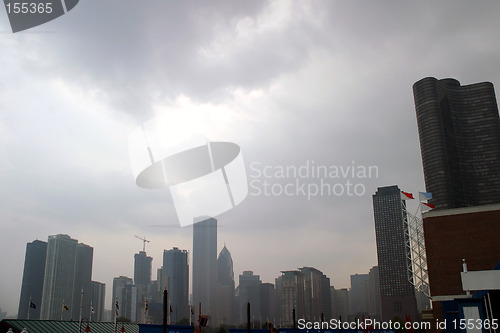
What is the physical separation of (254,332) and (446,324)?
98.0 feet

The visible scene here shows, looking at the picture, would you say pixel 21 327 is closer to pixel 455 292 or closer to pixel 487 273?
pixel 487 273

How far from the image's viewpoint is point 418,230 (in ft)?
233

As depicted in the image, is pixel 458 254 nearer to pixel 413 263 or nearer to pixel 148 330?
pixel 413 263

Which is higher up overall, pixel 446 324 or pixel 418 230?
pixel 418 230

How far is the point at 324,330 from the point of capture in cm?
4959

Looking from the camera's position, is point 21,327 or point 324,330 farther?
point 324,330

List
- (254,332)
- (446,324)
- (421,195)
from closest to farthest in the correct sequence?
(254,332) → (446,324) → (421,195)

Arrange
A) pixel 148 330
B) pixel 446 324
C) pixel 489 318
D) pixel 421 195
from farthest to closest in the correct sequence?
1. pixel 421 195
2. pixel 446 324
3. pixel 489 318
4. pixel 148 330

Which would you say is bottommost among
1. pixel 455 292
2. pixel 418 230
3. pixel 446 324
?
pixel 446 324

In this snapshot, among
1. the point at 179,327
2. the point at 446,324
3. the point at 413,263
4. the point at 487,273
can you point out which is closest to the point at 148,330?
the point at 179,327

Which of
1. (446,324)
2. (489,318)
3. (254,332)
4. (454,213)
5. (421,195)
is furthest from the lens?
(421,195)

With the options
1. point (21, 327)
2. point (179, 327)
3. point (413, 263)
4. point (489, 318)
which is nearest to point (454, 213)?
point (413, 263)

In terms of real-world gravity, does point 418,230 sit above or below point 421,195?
below

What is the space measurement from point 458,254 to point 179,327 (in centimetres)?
4354
